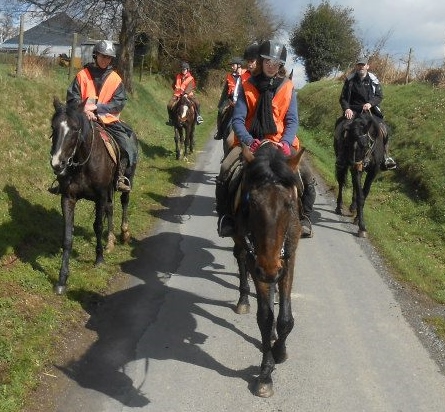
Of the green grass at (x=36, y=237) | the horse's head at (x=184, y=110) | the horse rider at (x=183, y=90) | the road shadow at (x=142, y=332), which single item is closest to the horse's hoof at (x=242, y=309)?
the road shadow at (x=142, y=332)

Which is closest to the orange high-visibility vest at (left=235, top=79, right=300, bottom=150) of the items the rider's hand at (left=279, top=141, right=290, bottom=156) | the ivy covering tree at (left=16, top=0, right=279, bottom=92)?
the rider's hand at (left=279, top=141, right=290, bottom=156)

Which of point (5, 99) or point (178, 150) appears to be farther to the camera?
point (178, 150)

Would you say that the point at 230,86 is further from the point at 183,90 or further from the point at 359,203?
the point at 359,203

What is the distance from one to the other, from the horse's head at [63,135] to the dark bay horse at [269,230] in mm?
2243

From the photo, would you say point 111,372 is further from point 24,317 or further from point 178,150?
point 178,150

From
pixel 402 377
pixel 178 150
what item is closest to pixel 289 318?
pixel 402 377

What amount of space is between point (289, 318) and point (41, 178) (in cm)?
632

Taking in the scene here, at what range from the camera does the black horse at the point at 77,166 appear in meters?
6.16

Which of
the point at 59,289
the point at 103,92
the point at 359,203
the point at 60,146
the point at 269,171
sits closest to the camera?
the point at 269,171

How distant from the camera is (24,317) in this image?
5695 mm

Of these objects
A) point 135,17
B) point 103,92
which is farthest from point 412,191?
point 135,17

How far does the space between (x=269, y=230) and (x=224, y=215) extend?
5.30ft

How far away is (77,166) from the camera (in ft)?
22.4

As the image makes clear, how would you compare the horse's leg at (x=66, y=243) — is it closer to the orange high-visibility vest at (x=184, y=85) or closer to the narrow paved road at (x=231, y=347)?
the narrow paved road at (x=231, y=347)
